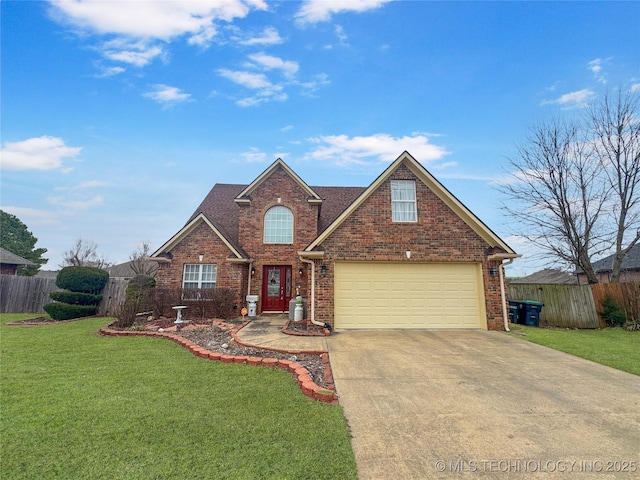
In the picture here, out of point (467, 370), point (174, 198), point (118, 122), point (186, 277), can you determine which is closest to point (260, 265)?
point (186, 277)

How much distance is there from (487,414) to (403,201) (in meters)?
7.84

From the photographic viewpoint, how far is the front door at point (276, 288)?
1369cm

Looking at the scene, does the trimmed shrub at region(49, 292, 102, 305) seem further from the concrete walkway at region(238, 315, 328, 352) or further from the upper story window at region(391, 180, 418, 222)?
the upper story window at region(391, 180, 418, 222)

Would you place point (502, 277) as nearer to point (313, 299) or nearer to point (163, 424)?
point (313, 299)

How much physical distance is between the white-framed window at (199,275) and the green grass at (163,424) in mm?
7085

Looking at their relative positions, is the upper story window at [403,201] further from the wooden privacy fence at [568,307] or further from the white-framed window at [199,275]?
the white-framed window at [199,275]

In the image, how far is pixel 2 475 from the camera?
2502 mm

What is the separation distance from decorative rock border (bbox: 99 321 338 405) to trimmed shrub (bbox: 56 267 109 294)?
5.61m

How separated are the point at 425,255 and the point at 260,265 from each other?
7.76 metres

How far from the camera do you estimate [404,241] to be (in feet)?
33.3

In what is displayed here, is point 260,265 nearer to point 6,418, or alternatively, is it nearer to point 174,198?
point 6,418

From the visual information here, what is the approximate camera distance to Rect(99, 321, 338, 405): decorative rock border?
4211mm

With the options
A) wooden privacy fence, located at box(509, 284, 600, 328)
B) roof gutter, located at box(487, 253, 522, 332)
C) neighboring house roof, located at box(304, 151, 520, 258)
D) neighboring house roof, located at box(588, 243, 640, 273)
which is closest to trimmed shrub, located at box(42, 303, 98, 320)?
neighboring house roof, located at box(304, 151, 520, 258)

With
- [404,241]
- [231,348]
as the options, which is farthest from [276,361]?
[404,241]
